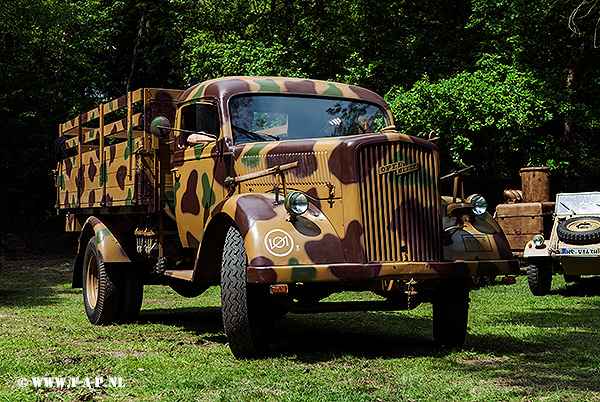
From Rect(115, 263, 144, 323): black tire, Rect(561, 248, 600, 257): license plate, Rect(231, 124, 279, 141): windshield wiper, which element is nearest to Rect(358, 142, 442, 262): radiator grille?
Rect(231, 124, 279, 141): windshield wiper

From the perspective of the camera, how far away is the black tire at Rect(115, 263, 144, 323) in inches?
355

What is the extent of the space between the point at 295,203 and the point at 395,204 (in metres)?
0.81

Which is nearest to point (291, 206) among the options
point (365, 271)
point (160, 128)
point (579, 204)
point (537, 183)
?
point (365, 271)

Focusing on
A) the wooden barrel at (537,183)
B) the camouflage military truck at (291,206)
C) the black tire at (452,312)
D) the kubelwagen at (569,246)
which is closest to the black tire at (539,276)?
the kubelwagen at (569,246)

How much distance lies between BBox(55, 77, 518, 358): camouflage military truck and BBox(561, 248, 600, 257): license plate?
19.2ft

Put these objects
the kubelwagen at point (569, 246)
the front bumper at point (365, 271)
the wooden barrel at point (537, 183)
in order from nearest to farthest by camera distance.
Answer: the front bumper at point (365, 271)
the kubelwagen at point (569, 246)
the wooden barrel at point (537, 183)

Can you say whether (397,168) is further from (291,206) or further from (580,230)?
(580,230)

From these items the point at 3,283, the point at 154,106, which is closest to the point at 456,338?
the point at 154,106

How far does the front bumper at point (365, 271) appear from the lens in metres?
5.55

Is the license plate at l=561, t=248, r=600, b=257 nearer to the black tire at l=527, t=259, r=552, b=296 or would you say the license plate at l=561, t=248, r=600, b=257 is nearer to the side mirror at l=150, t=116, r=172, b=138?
the black tire at l=527, t=259, r=552, b=296

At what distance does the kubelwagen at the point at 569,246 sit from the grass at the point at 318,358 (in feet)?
5.84

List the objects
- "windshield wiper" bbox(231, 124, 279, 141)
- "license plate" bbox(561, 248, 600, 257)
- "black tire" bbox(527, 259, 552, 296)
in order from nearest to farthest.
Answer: "windshield wiper" bbox(231, 124, 279, 141), "license plate" bbox(561, 248, 600, 257), "black tire" bbox(527, 259, 552, 296)

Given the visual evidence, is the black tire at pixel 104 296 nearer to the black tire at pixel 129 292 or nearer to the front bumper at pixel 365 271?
the black tire at pixel 129 292

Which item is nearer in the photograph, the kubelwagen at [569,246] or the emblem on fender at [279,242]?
the emblem on fender at [279,242]
